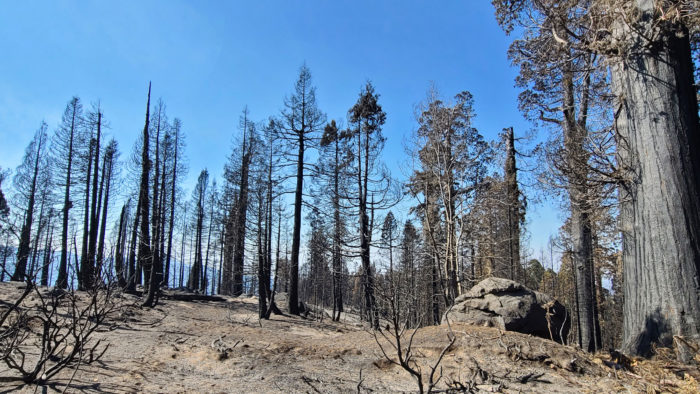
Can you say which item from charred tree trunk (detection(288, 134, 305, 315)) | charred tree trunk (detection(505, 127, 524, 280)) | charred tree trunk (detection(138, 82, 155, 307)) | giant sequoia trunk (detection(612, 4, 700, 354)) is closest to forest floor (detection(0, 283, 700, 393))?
giant sequoia trunk (detection(612, 4, 700, 354))

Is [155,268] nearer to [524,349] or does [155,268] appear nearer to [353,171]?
[353,171]

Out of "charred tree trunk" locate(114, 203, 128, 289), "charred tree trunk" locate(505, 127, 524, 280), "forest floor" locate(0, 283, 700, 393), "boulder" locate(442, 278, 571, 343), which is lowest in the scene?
"forest floor" locate(0, 283, 700, 393)

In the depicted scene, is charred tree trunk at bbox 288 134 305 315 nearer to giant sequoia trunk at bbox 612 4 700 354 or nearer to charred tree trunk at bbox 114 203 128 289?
charred tree trunk at bbox 114 203 128 289

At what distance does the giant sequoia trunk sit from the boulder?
5.30 feet

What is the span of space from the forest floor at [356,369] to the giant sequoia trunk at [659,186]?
66cm

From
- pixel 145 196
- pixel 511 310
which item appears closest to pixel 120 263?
pixel 145 196

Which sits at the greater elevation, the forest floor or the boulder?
the boulder

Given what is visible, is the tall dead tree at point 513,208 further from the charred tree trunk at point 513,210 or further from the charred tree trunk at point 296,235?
the charred tree trunk at point 296,235

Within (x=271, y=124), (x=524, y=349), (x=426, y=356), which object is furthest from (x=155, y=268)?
(x=524, y=349)

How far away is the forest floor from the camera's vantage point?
4.48 m

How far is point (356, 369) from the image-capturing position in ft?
18.3

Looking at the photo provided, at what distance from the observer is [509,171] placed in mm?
17938

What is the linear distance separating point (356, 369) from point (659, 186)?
4.88m

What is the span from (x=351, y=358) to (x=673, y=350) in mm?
4248
